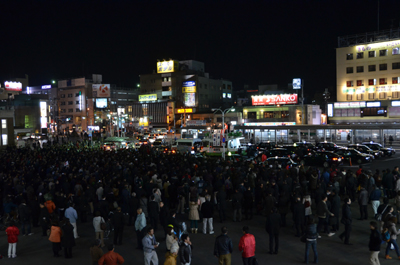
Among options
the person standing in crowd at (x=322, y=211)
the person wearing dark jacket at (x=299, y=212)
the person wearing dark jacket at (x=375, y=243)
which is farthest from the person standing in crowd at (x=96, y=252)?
the person standing in crowd at (x=322, y=211)

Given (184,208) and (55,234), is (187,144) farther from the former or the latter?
(55,234)

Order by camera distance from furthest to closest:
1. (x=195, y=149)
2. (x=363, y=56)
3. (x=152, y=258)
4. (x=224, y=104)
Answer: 1. (x=224, y=104)
2. (x=363, y=56)
3. (x=195, y=149)
4. (x=152, y=258)

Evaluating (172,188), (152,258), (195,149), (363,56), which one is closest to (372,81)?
(363,56)

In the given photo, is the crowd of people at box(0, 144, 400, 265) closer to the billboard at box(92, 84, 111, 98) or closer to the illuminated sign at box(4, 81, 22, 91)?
the billboard at box(92, 84, 111, 98)

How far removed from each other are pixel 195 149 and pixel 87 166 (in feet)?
58.5

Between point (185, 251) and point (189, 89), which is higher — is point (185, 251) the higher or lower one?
the lower one

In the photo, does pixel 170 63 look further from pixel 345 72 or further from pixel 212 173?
pixel 212 173

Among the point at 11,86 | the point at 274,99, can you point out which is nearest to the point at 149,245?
the point at 274,99

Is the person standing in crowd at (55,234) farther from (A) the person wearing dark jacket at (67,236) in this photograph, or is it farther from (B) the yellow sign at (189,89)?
(B) the yellow sign at (189,89)

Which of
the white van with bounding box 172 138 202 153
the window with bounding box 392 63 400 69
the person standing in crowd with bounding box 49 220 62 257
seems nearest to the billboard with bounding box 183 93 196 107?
the window with bounding box 392 63 400 69

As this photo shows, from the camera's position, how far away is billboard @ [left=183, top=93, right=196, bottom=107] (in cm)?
8812

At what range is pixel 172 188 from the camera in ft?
46.6

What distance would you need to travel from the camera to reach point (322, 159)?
27.0 meters

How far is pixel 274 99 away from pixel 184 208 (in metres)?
53.8
